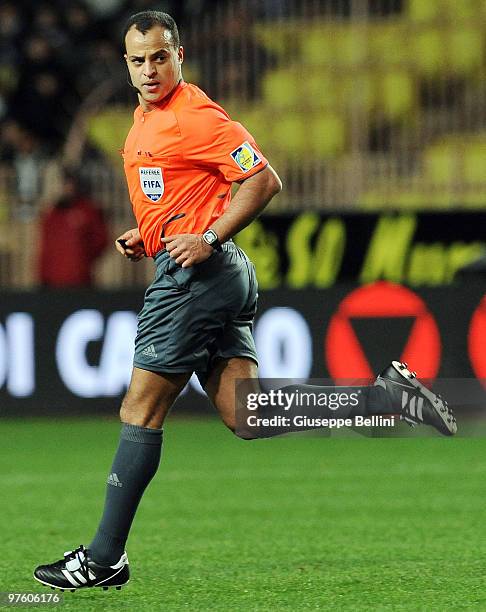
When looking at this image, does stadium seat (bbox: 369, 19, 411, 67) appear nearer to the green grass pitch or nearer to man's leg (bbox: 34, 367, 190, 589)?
the green grass pitch

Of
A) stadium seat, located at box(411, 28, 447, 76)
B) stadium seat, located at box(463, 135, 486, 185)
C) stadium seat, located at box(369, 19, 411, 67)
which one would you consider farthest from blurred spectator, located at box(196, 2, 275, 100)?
stadium seat, located at box(463, 135, 486, 185)

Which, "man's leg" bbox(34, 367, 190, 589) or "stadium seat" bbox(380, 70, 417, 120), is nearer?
"man's leg" bbox(34, 367, 190, 589)

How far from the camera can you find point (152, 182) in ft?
16.9

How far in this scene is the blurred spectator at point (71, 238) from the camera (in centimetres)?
1277

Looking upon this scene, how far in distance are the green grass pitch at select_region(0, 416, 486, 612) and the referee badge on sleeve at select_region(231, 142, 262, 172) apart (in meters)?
1.49

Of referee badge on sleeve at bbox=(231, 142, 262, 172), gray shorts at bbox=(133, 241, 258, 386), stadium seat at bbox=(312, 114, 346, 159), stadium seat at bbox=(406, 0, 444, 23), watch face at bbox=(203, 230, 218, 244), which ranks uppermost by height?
stadium seat at bbox=(406, 0, 444, 23)

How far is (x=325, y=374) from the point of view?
1134 cm

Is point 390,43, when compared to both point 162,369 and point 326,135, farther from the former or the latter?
point 162,369

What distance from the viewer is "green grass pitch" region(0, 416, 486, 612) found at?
5328 mm

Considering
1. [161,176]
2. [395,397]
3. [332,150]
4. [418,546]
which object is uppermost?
[332,150]

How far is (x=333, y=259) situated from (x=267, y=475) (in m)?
3.82

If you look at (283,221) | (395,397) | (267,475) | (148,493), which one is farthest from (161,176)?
(283,221)

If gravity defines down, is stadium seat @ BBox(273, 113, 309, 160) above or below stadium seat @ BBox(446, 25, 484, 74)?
below

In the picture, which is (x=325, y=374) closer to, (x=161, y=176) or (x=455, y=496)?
(x=455, y=496)
